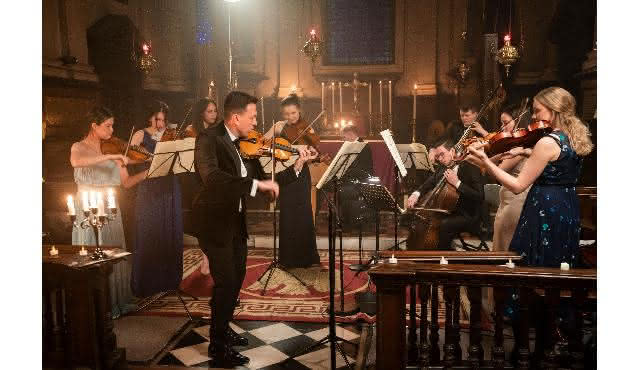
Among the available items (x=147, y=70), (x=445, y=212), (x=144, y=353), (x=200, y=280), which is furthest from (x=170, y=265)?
(x=147, y=70)

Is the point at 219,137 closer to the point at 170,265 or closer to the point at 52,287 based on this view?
the point at 52,287

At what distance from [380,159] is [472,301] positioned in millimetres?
5661

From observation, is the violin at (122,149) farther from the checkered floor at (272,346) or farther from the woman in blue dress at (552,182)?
the woman in blue dress at (552,182)

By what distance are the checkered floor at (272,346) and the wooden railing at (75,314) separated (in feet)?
1.89

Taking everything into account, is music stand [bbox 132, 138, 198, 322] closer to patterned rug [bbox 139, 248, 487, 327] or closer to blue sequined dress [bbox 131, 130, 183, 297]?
patterned rug [bbox 139, 248, 487, 327]

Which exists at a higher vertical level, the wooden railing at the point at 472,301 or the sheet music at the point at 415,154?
the sheet music at the point at 415,154

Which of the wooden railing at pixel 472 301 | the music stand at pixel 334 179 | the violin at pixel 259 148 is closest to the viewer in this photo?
the wooden railing at pixel 472 301

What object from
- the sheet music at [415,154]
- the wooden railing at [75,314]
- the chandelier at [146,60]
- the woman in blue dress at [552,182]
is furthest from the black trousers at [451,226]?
the chandelier at [146,60]

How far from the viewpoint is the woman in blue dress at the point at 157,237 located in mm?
4723

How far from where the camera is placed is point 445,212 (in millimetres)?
5117

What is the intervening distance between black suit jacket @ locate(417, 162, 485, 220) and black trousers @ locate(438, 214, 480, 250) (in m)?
0.05

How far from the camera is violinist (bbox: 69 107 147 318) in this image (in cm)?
425

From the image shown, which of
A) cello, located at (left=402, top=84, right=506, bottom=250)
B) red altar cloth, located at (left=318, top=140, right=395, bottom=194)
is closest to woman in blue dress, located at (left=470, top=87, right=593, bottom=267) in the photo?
cello, located at (left=402, top=84, right=506, bottom=250)
